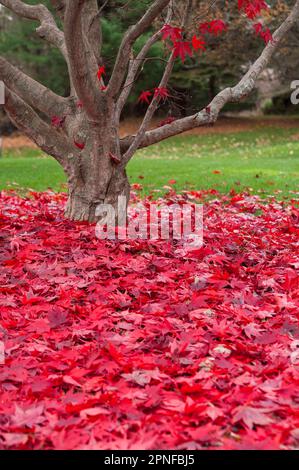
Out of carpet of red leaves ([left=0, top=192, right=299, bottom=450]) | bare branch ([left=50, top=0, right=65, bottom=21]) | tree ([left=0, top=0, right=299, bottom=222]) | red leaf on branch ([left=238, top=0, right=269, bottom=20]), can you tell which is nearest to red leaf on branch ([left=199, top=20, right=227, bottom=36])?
red leaf on branch ([left=238, top=0, right=269, bottom=20])

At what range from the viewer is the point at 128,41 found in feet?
17.7

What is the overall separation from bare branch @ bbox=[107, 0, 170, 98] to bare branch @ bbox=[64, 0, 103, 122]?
0.56 feet

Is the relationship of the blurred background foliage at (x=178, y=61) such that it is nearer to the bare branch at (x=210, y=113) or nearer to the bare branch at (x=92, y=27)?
the bare branch at (x=92, y=27)

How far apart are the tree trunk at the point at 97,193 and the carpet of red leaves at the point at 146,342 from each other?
Result: 0.77ft

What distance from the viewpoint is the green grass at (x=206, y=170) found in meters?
11.0

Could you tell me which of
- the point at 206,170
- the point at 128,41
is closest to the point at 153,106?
the point at 128,41

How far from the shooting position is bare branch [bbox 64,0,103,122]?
493cm

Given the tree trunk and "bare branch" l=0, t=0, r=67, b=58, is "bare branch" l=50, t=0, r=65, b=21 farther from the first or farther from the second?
the tree trunk

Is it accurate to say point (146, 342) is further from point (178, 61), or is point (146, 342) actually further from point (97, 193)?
point (178, 61)

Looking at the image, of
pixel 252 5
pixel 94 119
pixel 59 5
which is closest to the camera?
pixel 252 5

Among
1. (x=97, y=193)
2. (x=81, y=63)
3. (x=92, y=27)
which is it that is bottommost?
(x=97, y=193)

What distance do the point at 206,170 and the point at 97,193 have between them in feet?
24.8
